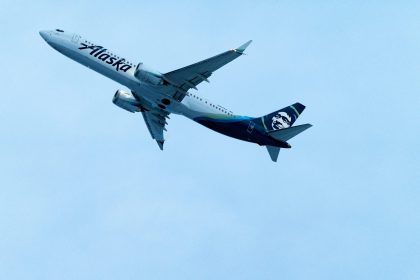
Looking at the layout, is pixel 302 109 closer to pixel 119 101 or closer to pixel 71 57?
pixel 119 101

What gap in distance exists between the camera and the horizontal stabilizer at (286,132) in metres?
64.4

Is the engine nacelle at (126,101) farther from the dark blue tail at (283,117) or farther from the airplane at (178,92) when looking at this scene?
the dark blue tail at (283,117)

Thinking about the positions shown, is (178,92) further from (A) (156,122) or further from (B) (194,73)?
(A) (156,122)

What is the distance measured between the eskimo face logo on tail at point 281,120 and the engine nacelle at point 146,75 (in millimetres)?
13565

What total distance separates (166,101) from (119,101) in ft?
23.7

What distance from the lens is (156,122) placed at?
7481 centimetres

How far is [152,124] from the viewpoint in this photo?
75125 mm

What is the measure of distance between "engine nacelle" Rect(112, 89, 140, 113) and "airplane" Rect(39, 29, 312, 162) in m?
0.11

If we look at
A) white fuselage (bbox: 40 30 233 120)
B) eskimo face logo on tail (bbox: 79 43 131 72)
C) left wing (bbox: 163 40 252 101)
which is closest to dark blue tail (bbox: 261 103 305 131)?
white fuselage (bbox: 40 30 233 120)

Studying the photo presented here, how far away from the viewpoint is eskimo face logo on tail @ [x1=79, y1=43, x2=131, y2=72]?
2552 inches

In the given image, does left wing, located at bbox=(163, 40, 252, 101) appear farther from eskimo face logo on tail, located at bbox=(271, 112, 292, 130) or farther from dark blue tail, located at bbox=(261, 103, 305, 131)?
eskimo face logo on tail, located at bbox=(271, 112, 292, 130)

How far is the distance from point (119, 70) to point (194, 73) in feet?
25.2

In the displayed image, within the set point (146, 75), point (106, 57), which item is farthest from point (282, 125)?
point (106, 57)

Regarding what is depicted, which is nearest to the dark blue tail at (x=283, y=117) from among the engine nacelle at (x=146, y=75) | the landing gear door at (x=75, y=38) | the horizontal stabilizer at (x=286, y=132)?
the horizontal stabilizer at (x=286, y=132)
